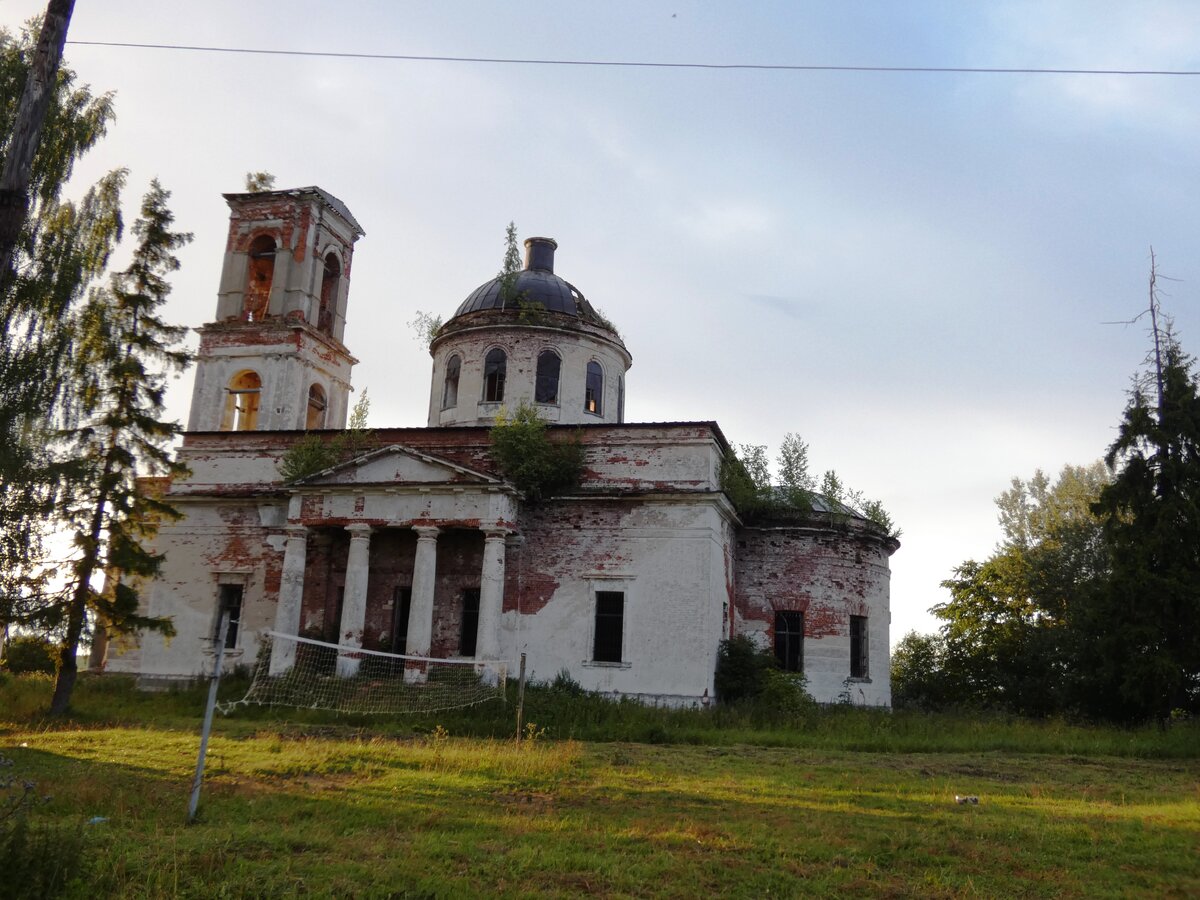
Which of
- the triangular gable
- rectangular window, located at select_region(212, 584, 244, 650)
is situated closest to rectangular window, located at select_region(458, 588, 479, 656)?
the triangular gable

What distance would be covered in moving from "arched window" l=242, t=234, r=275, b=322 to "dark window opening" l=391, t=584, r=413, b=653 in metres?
8.77

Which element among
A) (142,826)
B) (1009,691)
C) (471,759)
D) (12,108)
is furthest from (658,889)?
(1009,691)

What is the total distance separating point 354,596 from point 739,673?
8669mm

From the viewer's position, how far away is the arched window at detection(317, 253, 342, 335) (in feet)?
91.6

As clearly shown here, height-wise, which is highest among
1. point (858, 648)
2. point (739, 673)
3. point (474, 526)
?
point (474, 526)

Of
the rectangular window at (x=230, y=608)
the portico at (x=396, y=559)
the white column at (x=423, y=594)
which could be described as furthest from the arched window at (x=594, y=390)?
the rectangular window at (x=230, y=608)

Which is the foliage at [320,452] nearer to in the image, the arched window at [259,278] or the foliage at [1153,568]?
the arched window at [259,278]

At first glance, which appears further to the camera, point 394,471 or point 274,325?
point 274,325

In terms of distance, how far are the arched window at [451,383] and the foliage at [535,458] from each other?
16.6 feet

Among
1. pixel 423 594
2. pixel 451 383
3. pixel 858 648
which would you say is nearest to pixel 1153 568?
pixel 858 648

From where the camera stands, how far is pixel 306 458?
76.1 feet

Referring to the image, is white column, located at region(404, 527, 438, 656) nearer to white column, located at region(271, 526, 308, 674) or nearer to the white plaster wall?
the white plaster wall

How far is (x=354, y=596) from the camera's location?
21.5 metres

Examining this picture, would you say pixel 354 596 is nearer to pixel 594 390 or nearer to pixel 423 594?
pixel 423 594
